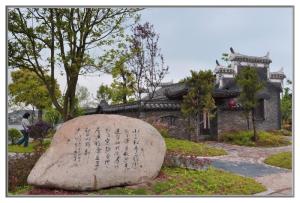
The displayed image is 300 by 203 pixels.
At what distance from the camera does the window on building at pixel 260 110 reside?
362 inches

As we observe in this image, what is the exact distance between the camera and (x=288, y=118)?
7270mm

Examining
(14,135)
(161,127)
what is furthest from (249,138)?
(14,135)

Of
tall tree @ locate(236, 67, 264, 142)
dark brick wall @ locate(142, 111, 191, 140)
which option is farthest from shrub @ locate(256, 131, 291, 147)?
dark brick wall @ locate(142, 111, 191, 140)

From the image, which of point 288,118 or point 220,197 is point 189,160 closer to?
point 220,197

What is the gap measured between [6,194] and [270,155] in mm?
4894

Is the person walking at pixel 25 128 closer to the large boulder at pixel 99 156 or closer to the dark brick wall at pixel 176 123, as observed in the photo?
the large boulder at pixel 99 156

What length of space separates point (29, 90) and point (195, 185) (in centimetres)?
363

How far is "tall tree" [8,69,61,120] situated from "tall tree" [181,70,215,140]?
3.26 meters

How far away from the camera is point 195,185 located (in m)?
4.83

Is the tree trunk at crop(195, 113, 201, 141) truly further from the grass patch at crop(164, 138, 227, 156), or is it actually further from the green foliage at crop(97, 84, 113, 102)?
the green foliage at crop(97, 84, 113, 102)

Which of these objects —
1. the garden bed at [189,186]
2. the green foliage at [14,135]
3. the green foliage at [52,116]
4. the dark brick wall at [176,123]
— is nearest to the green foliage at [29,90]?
the green foliage at [52,116]

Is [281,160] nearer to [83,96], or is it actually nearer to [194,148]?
[194,148]

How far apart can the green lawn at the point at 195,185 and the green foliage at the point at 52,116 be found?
2.55 metres

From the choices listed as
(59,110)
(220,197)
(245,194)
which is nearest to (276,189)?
(245,194)
